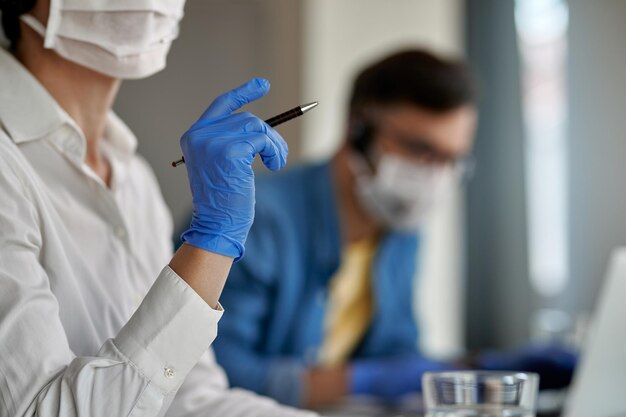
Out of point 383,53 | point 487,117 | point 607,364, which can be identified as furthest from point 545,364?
point 383,53

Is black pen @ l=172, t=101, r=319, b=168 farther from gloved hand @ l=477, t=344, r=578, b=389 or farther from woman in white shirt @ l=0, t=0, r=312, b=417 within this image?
gloved hand @ l=477, t=344, r=578, b=389

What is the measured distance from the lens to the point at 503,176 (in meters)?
3.35

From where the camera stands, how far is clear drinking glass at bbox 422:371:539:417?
40.1 inches

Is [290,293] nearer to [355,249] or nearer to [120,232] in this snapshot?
[355,249]

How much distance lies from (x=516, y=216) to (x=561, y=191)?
0.20 meters

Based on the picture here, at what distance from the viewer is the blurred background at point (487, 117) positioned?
9.70 feet

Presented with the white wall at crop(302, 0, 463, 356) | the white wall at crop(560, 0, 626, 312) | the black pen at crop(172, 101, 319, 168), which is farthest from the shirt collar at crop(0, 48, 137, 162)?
the white wall at crop(302, 0, 463, 356)

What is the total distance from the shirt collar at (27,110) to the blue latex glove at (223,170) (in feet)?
0.84

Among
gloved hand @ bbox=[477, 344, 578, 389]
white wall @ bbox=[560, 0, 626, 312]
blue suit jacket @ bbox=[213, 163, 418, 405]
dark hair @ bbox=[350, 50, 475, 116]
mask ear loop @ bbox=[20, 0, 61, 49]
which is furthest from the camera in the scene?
white wall @ bbox=[560, 0, 626, 312]

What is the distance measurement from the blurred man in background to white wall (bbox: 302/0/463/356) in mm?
1113

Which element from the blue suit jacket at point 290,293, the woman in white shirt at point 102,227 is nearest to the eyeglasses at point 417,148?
the blue suit jacket at point 290,293

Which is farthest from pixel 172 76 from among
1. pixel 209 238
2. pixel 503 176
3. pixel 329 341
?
pixel 209 238

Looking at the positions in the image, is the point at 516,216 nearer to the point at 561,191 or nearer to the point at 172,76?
the point at 561,191

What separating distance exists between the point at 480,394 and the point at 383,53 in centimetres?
259
